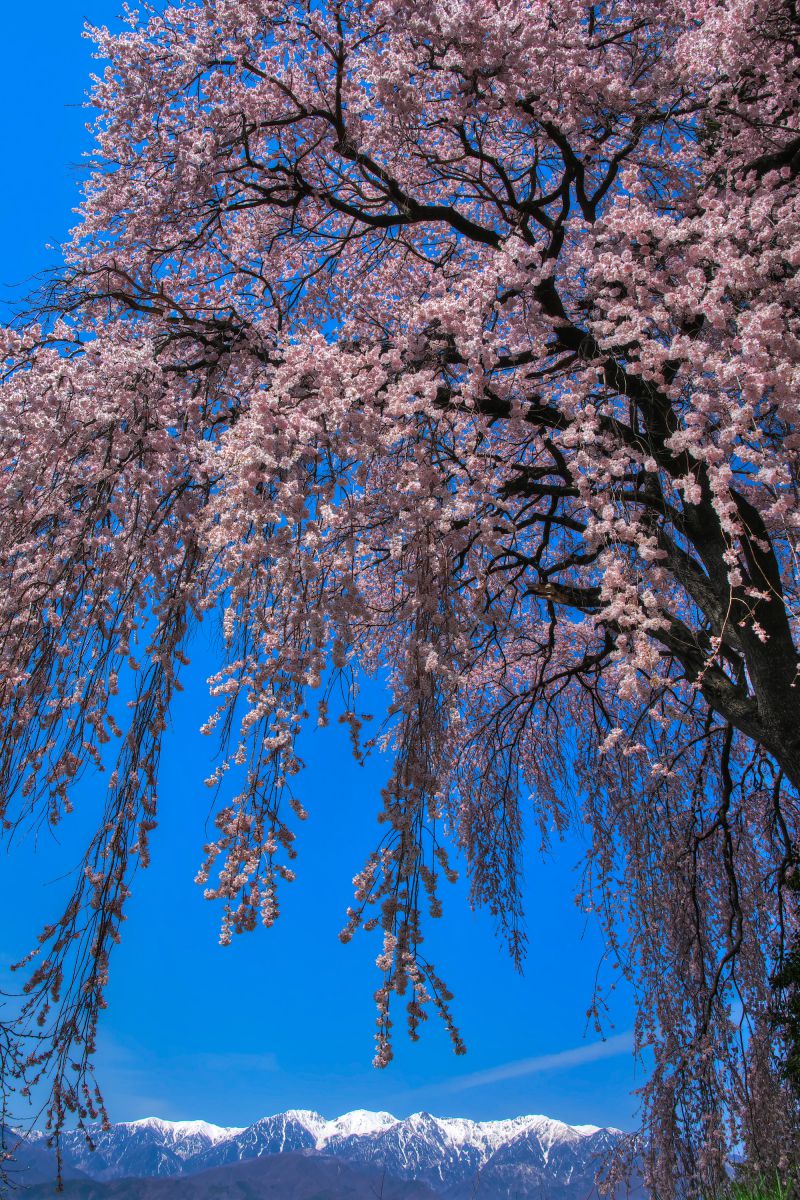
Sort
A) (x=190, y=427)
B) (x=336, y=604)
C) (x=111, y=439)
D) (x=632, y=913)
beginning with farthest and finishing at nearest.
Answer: (x=632, y=913)
(x=190, y=427)
(x=111, y=439)
(x=336, y=604)

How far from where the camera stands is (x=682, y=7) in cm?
510

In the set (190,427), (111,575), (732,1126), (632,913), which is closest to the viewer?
(111,575)

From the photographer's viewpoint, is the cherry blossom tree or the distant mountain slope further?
the distant mountain slope

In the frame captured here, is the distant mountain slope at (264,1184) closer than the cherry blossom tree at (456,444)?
No

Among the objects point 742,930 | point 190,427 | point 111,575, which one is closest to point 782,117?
point 190,427

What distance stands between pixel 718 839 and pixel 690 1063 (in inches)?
69.5

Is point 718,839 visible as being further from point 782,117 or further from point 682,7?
point 682,7

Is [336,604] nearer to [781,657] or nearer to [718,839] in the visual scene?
[781,657]

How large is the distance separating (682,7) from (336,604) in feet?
15.0

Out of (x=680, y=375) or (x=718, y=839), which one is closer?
(x=680, y=375)

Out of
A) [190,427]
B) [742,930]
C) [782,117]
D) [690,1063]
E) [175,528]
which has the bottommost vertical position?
[690,1063]

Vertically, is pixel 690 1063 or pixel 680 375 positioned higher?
pixel 680 375

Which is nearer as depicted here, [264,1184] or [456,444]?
[456,444]

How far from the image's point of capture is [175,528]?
14.5 ft
